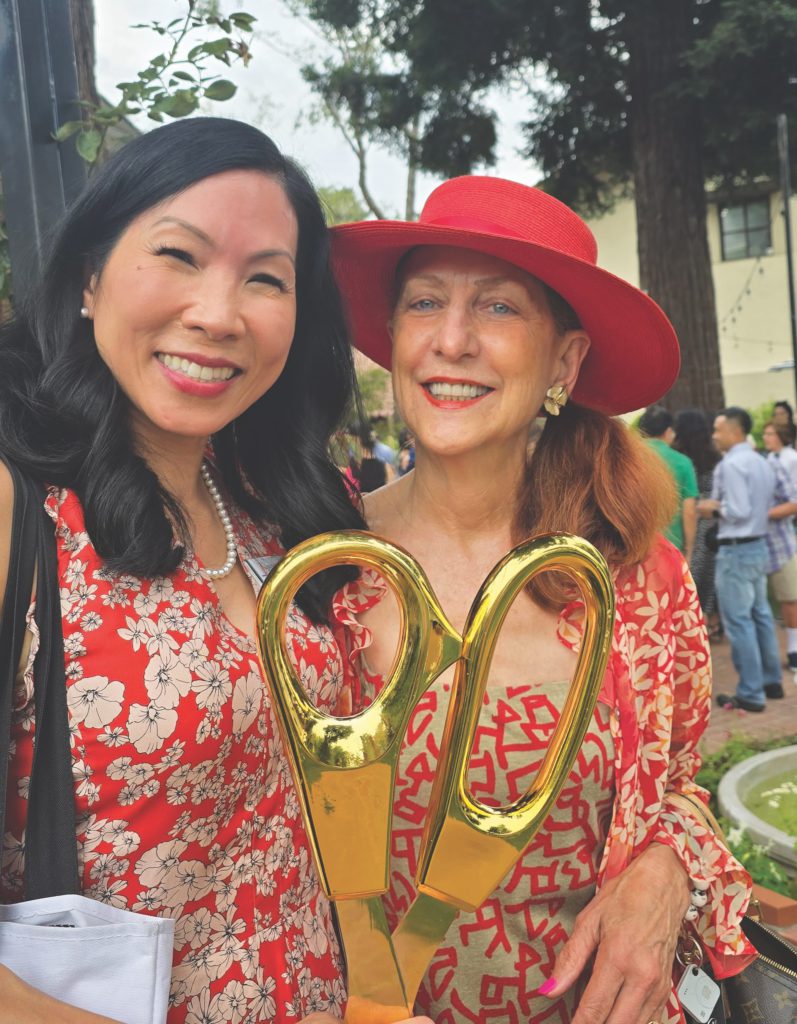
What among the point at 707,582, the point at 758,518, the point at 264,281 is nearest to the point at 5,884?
the point at 264,281

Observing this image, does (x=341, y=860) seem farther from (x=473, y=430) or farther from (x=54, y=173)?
(x=54, y=173)

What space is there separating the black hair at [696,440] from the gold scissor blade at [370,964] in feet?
22.0

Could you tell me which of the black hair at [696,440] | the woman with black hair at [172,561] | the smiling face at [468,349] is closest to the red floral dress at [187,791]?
the woman with black hair at [172,561]

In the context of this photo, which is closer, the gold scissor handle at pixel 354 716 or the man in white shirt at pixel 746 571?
the gold scissor handle at pixel 354 716

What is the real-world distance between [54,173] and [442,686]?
128 centimetres

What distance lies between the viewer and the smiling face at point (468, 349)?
1.62m

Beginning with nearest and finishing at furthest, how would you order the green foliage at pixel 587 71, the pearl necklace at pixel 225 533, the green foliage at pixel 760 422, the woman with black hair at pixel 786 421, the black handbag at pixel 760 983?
1. the pearl necklace at pixel 225 533
2. the black handbag at pixel 760 983
3. the woman with black hair at pixel 786 421
4. the green foliage at pixel 587 71
5. the green foliage at pixel 760 422

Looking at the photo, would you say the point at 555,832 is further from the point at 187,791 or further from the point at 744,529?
the point at 744,529

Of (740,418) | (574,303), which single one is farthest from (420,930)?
(740,418)

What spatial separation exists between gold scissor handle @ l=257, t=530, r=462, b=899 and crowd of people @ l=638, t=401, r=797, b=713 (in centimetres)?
520

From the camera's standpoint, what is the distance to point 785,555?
6.79m

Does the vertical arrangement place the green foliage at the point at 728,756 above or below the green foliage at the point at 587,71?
below

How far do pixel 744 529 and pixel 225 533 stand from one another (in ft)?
18.4

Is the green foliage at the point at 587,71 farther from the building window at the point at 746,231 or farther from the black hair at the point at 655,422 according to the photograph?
the building window at the point at 746,231
